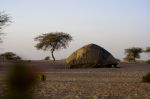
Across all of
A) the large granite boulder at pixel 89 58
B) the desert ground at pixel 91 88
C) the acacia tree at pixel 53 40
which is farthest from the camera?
the acacia tree at pixel 53 40

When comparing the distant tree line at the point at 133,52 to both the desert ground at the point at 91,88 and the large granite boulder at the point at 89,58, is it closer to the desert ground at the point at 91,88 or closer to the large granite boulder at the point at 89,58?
the large granite boulder at the point at 89,58

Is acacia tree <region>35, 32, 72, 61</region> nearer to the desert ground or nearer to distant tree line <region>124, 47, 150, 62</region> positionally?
distant tree line <region>124, 47, 150, 62</region>

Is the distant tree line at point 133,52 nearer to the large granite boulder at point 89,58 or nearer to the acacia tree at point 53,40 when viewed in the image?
the acacia tree at point 53,40

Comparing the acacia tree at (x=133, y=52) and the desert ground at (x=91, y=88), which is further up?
the acacia tree at (x=133, y=52)

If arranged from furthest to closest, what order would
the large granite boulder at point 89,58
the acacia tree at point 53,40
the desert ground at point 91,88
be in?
the acacia tree at point 53,40 < the large granite boulder at point 89,58 < the desert ground at point 91,88

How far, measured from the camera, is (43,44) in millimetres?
63000

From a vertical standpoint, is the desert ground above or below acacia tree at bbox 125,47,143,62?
below

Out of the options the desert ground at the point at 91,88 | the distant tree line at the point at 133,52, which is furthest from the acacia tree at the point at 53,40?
the desert ground at the point at 91,88

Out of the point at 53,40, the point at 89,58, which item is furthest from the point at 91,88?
the point at 53,40

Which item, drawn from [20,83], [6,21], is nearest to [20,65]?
[20,83]

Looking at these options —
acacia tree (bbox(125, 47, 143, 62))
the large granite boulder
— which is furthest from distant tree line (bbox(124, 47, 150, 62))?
the large granite boulder

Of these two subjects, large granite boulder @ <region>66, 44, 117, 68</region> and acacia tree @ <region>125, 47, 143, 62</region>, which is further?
acacia tree @ <region>125, 47, 143, 62</region>

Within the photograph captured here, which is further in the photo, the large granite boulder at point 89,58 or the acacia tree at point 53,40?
the acacia tree at point 53,40

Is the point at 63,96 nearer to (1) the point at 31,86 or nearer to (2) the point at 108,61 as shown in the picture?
(1) the point at 31,86
